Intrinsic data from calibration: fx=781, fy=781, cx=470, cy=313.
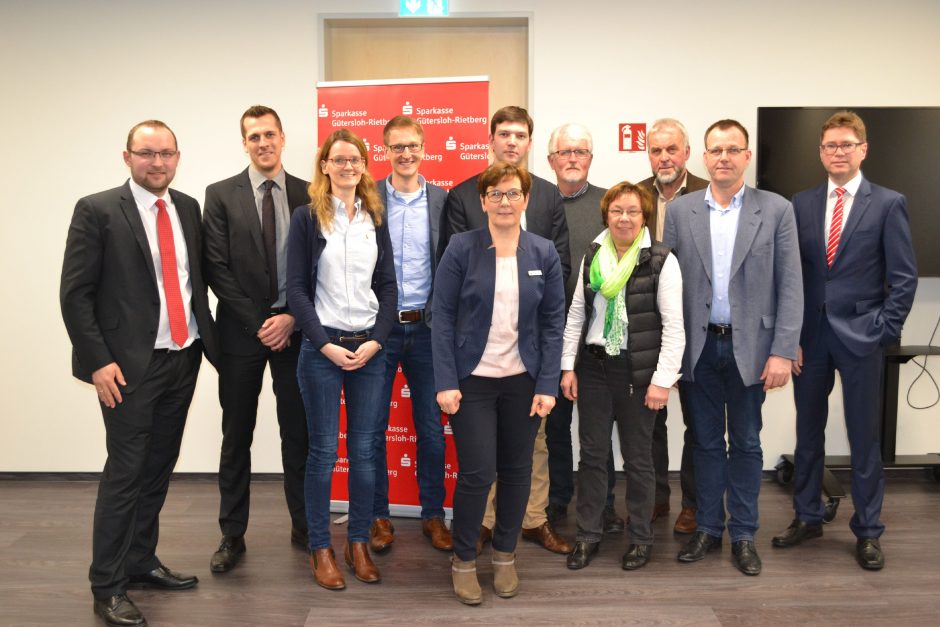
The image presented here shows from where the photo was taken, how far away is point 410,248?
323 cm

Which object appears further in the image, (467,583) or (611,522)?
(611,522)

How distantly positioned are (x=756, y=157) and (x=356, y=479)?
2761 millimetres

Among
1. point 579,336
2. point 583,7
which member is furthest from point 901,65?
point 579,336

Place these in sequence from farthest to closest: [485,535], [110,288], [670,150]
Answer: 1. [670,150]
2. [485,535]
3. [110,288]

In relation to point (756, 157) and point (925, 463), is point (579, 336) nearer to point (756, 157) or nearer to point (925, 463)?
point (756, 157)

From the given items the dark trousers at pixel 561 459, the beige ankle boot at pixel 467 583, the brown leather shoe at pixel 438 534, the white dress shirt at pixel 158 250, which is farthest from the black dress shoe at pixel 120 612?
the dark trousers at pixel 561 459

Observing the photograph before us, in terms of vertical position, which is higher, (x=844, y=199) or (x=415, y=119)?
(x=415, y=119)

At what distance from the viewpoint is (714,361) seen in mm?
3084

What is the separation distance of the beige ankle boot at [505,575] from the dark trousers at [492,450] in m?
0.07

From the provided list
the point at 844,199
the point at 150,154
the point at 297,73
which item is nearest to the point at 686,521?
the point at 844,199

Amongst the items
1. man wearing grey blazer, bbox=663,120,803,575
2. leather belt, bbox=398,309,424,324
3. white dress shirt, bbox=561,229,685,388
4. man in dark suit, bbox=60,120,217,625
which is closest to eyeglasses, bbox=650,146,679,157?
man wearing grey blazer, bbox=663,120,803,575

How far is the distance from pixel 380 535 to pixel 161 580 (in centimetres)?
90

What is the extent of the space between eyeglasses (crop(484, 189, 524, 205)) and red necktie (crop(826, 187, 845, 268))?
1.39m

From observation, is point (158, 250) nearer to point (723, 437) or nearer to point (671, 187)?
point (671, 187)
